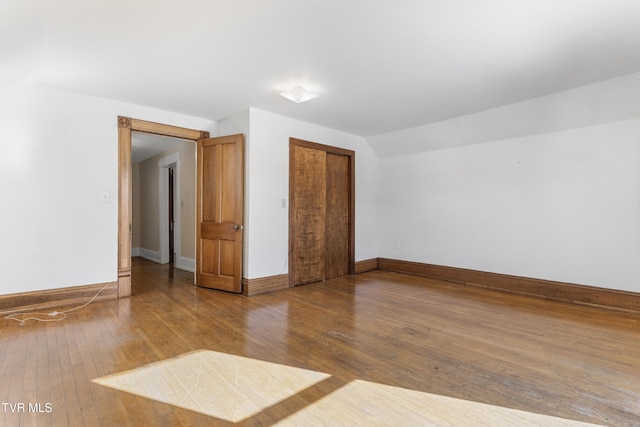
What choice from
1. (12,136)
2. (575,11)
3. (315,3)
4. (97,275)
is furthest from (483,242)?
(12,136)

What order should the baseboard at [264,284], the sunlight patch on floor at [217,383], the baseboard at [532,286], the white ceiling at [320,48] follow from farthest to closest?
the baseboard at [264,284], the baseboard at [532,286], the white ceiling at [320,48], the sunlight patch on floor at [217,383]

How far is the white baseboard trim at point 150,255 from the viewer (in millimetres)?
6941

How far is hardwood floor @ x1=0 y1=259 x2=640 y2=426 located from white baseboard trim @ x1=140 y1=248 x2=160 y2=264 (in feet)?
10.8

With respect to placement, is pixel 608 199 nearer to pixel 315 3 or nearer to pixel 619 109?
pixel 619 109

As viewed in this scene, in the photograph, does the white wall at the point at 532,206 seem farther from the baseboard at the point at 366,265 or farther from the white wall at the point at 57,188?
the white wall at the point at 57,188

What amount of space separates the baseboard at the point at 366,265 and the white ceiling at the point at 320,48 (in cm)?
301

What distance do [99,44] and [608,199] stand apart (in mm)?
5603

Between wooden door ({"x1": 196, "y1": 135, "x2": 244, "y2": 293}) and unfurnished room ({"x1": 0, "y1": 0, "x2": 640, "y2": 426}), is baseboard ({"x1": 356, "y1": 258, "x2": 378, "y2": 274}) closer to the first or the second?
unfurnished room ({"x1": 0, "y1": 0, "x2": 640, "y2": 426})

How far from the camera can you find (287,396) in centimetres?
188

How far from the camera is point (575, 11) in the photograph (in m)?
2.14

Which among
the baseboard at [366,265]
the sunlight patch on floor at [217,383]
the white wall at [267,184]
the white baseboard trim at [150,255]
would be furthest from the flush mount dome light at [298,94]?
the white baseboard trim at [150,255]

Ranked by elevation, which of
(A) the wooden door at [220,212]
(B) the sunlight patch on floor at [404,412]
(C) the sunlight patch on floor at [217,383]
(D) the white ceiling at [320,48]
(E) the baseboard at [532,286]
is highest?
(D) the white ceiling at [320,48]

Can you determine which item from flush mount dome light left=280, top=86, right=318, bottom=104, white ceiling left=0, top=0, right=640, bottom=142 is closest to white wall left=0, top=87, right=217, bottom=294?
white ceiling left=0, top=0, right=640, bottom=142

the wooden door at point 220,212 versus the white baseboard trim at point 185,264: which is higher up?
the wooden door at point 220,212
